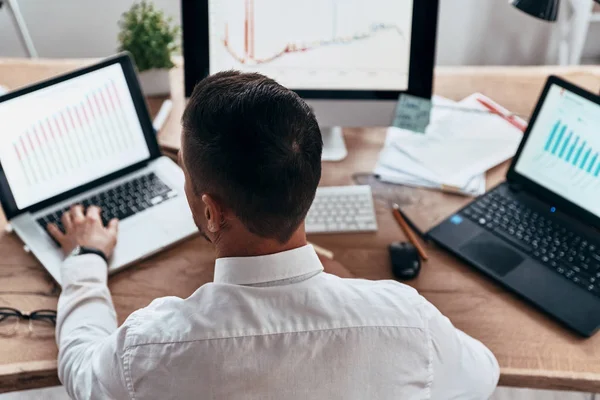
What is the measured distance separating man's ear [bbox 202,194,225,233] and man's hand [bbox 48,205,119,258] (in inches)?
16.3

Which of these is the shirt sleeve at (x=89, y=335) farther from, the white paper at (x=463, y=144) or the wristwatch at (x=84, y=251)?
the white paper at (x=463, y=144)

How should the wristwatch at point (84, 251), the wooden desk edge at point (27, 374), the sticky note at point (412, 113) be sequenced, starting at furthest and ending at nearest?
the sticky note at point (412, 113) < the wristwatch at point (84, 251) < the wooden desk edge at point (27, 374)

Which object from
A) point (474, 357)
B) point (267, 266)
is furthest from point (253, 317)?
point (474, 357)

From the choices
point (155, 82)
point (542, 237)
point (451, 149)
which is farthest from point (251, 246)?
point (155, 82)

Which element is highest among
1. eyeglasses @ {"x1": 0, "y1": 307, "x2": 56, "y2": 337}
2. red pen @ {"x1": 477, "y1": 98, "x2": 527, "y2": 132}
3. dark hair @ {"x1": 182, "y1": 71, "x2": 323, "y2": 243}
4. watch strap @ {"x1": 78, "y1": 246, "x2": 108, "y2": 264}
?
dark hair @ {"x1": 182, "y1": 71, "x2": 323, "y2": 243}

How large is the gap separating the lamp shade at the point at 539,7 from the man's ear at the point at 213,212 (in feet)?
2.72

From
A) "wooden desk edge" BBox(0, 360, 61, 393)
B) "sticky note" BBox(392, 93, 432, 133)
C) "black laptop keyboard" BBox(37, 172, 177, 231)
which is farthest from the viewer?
"sticky note" BBox(392, 93, 432, 133)

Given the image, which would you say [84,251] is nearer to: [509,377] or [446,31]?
[509,377]

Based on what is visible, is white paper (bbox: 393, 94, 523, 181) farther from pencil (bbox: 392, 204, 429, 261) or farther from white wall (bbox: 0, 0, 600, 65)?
white wall (bbox: 0, 0, 600, 65)

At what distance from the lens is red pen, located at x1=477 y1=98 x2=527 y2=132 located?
4.92 ft

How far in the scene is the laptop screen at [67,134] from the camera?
1164mm

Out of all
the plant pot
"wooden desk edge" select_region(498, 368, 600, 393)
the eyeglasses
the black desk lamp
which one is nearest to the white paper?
the black desk lamp

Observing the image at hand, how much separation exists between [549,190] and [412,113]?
12.7 inches

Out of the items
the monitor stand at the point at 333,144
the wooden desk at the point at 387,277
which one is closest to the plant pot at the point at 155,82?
the wooden desk at the point at 387,277
